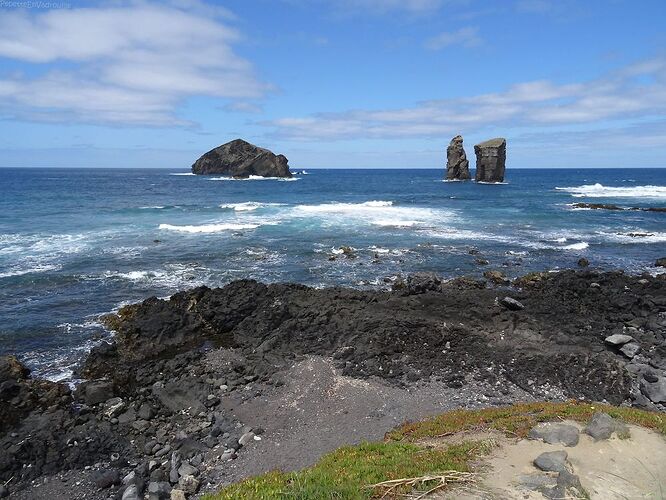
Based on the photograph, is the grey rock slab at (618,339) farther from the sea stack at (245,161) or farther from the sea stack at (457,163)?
the sea stack at (245,161)

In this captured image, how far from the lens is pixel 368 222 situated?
174 ft

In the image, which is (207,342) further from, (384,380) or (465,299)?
(465,299)

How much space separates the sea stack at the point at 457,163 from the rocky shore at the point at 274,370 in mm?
105179

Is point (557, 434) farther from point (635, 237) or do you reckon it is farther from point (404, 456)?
point (635, 237)

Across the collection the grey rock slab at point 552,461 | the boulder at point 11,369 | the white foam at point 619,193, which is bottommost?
the boulder at point 11,369

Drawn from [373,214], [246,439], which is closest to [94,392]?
[246,439]

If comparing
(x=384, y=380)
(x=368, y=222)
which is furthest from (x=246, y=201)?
(x=384, y=380)

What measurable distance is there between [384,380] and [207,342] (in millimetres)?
8062

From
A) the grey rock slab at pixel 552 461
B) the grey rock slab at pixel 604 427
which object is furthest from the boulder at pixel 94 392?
the grey rock slab at pixel 604 427

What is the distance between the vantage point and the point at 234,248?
122ft

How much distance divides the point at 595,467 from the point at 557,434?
4.01 feet

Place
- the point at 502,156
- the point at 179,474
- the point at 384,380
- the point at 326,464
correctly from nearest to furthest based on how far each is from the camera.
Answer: the point at 326,464
the point at 179,474
the point at 384,380
the point at 502,156

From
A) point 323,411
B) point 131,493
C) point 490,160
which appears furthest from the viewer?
point 490,160

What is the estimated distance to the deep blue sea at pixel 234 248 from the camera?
23.4 meters
